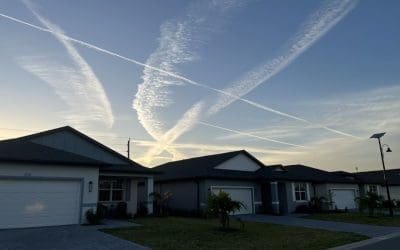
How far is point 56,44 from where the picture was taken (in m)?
16.4

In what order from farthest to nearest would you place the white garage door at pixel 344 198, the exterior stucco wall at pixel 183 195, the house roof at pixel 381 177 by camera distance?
the house roof at pixel 381 177, the white garage door at pixel 344 198, the exterior stucco wall at pixel 183 195

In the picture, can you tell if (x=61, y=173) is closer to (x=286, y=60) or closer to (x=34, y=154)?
(x=34, y=154)

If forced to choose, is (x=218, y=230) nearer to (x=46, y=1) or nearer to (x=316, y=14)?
Result: (x=316, y=14)

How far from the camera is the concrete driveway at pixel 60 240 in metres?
12.5

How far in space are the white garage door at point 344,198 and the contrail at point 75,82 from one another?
25.1 meters

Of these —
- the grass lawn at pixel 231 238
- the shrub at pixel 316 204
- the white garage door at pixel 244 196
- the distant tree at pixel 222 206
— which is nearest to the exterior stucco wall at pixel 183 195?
the white garage door at pixel 244 196

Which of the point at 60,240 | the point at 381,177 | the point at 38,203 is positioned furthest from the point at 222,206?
the point at 381,177

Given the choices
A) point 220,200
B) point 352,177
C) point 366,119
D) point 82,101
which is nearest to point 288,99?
point 366,119

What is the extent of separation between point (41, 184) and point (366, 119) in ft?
65.4

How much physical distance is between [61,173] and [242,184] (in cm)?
1554

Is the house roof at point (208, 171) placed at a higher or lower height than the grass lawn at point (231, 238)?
higher

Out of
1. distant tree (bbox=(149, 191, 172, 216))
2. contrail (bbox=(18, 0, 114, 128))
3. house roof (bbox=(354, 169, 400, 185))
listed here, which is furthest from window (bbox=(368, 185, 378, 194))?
contrail (bbox=(18, 0, 114, 128))

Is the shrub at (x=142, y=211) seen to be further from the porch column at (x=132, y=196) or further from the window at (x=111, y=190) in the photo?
the window at (x=111, y=190)

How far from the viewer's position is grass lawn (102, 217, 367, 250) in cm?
1321
